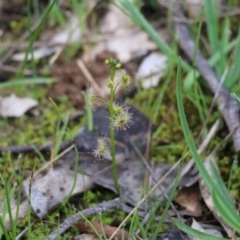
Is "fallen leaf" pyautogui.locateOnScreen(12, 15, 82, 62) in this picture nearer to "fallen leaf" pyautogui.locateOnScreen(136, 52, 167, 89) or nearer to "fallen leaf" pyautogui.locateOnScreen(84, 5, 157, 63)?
"fallen leaf" pyautogui.locateOnScreen(84, 5, 157, 63)

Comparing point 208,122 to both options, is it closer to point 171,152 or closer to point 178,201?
point 171,152

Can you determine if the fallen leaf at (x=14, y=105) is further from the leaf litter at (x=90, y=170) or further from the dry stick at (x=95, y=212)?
the dry stick at (x=95, y=212)

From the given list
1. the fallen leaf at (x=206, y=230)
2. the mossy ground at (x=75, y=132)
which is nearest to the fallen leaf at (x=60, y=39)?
the mossy ground at (x=75, y=132)

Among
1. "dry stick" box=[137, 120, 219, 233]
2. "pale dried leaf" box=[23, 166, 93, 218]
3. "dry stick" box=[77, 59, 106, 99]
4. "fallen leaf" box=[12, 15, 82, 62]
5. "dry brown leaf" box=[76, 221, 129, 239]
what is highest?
"fallen leaf" box=[12, 15, 82, 62]

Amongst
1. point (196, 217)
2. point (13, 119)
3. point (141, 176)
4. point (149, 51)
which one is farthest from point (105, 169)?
point (149, 51)

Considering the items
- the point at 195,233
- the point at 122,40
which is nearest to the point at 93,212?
the point at 195,233

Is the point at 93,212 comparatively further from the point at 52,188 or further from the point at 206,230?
the point at 206,230

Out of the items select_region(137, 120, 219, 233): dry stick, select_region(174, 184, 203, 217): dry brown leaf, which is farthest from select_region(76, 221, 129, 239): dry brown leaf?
select_region(137, 120, 219, 233): dry stick
